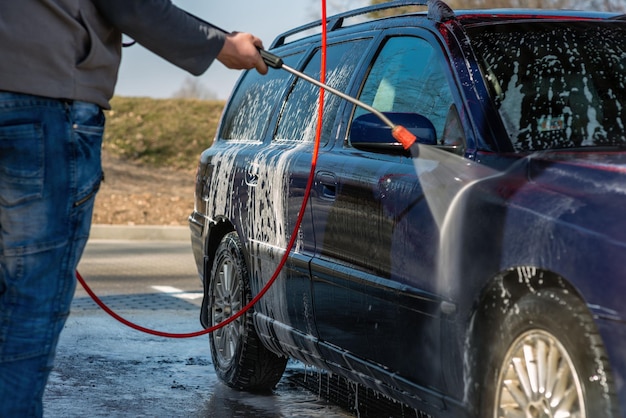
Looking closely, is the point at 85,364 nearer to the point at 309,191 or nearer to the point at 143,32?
the point at 309,191

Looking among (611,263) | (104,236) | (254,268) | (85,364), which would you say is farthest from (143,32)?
(104,236)

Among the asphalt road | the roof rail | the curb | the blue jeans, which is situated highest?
the roof rail

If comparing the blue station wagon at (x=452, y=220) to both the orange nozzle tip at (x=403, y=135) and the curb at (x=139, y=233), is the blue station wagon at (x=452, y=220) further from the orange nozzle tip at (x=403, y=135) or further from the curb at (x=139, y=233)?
the curb at (x=139, y=233)

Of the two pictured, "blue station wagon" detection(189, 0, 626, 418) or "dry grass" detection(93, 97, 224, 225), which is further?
"dry grass" detection(93, 97, 224, 225)

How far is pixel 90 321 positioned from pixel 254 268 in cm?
320

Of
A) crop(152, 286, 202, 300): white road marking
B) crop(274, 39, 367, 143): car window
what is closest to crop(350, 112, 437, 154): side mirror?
crop(274, 39, 367, 143): car window

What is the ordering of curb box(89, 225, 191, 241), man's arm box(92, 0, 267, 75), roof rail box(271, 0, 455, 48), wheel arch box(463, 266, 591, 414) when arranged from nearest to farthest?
man's arm box(92, 0, 267, 75) → wheel arch box(463, 266, 591, 414) → roof rail box(271, 0, 455, 48) → curb box(89, 225, 191, 241)

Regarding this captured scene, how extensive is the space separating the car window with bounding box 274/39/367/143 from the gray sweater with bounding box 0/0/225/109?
2.20m

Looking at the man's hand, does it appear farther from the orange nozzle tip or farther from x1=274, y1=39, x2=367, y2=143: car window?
x1=274, y1=39, x2=367, y2=143: car window

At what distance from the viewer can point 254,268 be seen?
660 cm

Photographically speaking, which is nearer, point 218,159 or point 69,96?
point 69,96

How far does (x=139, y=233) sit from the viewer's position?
17125 mm

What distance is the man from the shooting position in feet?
11.5

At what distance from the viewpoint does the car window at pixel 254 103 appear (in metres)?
7.10
